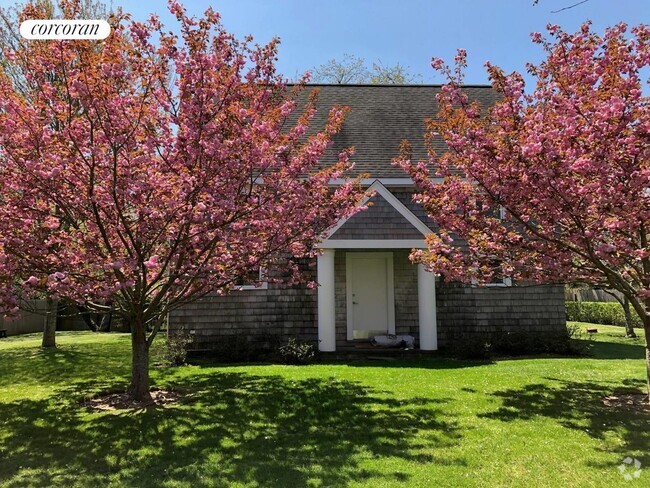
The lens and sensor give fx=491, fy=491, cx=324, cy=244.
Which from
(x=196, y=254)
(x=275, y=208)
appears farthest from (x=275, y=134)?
(x=196, y=254)

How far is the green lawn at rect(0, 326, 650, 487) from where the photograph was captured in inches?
177

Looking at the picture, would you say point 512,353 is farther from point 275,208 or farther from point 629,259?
point 275,208

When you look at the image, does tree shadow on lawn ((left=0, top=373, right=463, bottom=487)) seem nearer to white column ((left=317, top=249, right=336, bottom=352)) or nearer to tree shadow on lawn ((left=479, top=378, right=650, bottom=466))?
tree shadow on lawn ((left=479, top=378, right=650, bottom=466))

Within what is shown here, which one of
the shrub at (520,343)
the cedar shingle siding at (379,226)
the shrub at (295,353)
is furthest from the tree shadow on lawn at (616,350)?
the shrub at (295,353)

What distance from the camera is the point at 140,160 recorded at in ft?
20.2

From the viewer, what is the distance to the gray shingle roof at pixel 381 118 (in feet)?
43.7

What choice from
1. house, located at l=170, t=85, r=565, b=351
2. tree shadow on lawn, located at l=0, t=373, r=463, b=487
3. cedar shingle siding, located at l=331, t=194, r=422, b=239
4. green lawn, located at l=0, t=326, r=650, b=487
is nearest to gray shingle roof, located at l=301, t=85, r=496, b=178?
house, located at l=170, t=85, r=565, b=351

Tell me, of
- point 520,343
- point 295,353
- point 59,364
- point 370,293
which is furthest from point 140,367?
point 520,343

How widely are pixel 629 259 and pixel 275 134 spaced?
197 inches

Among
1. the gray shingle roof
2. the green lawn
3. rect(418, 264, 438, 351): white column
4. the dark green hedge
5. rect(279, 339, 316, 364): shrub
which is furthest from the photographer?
the dark green hedge

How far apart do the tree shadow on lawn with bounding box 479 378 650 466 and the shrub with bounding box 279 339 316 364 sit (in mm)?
→ 4663

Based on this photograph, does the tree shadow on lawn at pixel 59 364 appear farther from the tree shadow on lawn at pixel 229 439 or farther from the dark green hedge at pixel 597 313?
the dark green hedge at pixel 597 313

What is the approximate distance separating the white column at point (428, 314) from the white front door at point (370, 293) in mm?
1324

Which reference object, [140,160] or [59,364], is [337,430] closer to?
[140,160]
